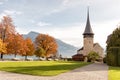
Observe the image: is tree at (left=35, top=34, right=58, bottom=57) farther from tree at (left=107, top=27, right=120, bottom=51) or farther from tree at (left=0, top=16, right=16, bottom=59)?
tree at (left=107, top=27, right=120, bottom=51)

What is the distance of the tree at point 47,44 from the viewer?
88.8m

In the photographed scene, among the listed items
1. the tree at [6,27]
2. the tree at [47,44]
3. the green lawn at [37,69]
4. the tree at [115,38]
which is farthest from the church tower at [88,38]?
the green lawn at [37,69]

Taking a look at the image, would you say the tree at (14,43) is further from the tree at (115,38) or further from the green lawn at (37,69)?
the green lawn at (37,69)

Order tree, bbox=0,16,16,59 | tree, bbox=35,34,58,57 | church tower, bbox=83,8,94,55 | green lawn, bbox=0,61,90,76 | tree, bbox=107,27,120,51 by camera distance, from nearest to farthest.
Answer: green lawn, bbox=0,61,90,76 → tree, bbox=107,27,120,51 → tree, bbox=0,16,16,59 → tree, bbox=35,34,58,57 → church tower, bbox=83,8,94,55

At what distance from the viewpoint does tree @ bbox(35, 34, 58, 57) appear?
8881cm

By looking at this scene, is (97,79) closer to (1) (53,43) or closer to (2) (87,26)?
(1) (53,43)

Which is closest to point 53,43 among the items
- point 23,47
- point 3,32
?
point 23,47

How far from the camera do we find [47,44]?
293 feet

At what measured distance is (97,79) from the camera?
1973 cm

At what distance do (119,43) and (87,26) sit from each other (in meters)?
62.7

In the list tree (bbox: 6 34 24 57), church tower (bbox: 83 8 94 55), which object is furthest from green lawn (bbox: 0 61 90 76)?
church tower (bbox: 83 8 94 55)

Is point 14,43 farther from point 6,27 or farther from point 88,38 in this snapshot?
point 88,38

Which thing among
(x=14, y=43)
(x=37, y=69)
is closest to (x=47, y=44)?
(x=14, y=43)

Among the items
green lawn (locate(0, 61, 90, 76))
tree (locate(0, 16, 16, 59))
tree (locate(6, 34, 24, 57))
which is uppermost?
tree (locate(0, 16, 16, 59))
